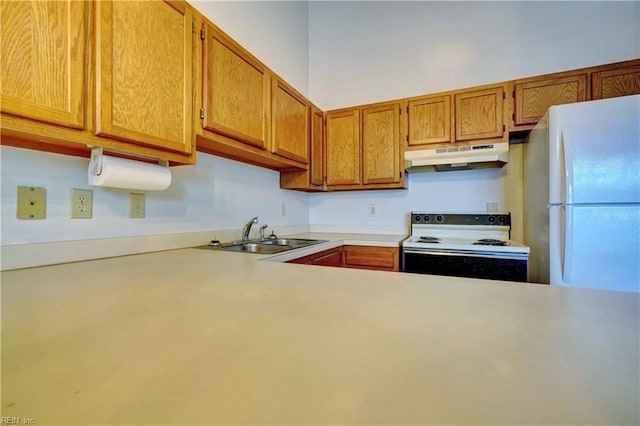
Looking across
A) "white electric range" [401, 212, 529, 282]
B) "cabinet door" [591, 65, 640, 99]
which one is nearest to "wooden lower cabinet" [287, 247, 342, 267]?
"white electric range" [401, 212, 529, 282]

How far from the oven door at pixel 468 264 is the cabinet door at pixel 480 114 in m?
0.91

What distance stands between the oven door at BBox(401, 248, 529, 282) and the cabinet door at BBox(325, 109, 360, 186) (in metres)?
0.86

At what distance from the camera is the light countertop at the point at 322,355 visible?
0.30m

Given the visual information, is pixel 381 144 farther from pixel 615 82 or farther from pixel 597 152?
pixel 615 82

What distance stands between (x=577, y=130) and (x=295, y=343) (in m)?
1.82

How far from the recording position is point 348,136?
2553 mm

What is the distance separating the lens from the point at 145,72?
1.11 m

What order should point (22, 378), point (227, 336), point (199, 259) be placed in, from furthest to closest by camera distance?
point (199, 259)
point (227, 336)
point (22, 378)

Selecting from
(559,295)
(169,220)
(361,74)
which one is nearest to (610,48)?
(361,74)

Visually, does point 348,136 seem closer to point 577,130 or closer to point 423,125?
point 423,125

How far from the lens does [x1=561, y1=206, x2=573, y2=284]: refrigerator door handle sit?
142cm

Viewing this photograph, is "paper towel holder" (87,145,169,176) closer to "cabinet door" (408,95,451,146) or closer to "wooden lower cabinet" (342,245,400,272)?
"wooden lower cabinet" (342,245,400,272)

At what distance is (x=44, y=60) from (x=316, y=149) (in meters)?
1.84

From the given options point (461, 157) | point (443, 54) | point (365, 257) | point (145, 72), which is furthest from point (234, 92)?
point (443, 54)
